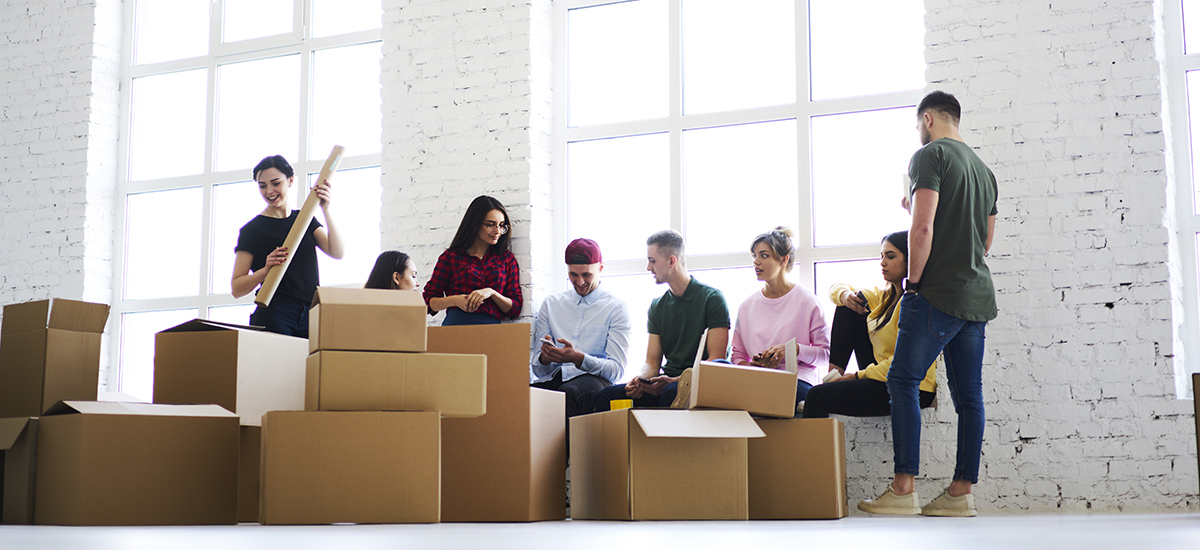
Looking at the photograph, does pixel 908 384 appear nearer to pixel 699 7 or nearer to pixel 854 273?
pixel 854 273

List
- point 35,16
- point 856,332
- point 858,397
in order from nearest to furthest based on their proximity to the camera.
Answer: point 858,397 < point 856,332 < point 35,16

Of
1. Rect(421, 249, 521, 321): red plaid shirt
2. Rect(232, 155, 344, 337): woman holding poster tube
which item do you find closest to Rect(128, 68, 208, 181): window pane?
Rect(232, 155, 344, 337): woman holding poster tube

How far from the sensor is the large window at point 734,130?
4070 millimetres

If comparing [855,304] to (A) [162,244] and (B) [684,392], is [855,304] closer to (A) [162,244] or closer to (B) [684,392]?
(B) [684,392]

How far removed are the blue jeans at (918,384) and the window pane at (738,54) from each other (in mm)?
1565

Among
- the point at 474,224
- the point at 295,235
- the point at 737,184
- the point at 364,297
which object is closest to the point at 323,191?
the point at 295,235

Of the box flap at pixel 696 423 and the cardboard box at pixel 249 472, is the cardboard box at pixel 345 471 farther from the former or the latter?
the box flap at pixel 696 423

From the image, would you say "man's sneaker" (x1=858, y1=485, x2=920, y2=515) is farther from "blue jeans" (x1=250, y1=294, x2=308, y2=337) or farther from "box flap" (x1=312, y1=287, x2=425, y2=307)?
"blue jeans" (x1=250, y1=294, x2=308, y2=337)

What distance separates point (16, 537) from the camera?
1.74m

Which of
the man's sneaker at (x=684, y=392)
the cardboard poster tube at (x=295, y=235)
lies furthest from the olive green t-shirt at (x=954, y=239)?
the cardboard poster tube at (x=295, y=235)

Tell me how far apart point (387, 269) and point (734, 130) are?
1.58 metres

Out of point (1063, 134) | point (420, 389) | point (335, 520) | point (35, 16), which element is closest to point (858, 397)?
point (1063, 134)

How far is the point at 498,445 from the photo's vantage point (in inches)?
117

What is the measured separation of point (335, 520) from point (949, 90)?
105 inches
